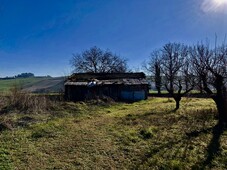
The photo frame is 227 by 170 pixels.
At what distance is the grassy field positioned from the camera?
21.4ft

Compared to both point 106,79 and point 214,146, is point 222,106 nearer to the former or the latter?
point 214,146

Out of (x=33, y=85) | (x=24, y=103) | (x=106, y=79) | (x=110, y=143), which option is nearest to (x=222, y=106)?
(x=110, y=143)

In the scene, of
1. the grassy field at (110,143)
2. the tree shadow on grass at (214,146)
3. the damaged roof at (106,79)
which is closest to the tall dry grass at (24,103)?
the grassy field at (110,143)

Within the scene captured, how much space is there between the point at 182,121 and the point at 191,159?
190 inches

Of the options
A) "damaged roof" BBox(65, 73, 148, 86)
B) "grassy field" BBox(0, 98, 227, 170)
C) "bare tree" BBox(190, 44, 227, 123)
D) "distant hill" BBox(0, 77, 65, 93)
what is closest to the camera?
"grassy field" BBox(0, 98, 227, 170)

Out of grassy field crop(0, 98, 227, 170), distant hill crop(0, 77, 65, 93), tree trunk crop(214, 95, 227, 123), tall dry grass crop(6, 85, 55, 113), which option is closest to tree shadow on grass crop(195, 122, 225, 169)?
grassy field crop(0, 98, 227, 170)

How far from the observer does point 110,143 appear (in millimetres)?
8125

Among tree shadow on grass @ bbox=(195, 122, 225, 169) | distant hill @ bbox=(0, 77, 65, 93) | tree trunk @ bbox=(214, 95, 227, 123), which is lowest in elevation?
tree shadow on grass @ bbox=(195, 122, 225, 169)

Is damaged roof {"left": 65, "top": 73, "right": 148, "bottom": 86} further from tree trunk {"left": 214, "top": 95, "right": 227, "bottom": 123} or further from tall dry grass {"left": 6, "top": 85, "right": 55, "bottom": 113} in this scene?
tree trunk {"left": 214, "top": 95, "right": 227, "bottom": 123}

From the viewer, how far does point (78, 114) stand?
43.2ft

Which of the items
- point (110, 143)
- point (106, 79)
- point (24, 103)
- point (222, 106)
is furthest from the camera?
point (106, 79)

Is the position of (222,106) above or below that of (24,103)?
below

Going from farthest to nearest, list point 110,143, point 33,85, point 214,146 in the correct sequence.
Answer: point 33,85 → point 110,143 → point 214,146

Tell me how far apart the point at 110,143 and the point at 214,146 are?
377 centimetres
